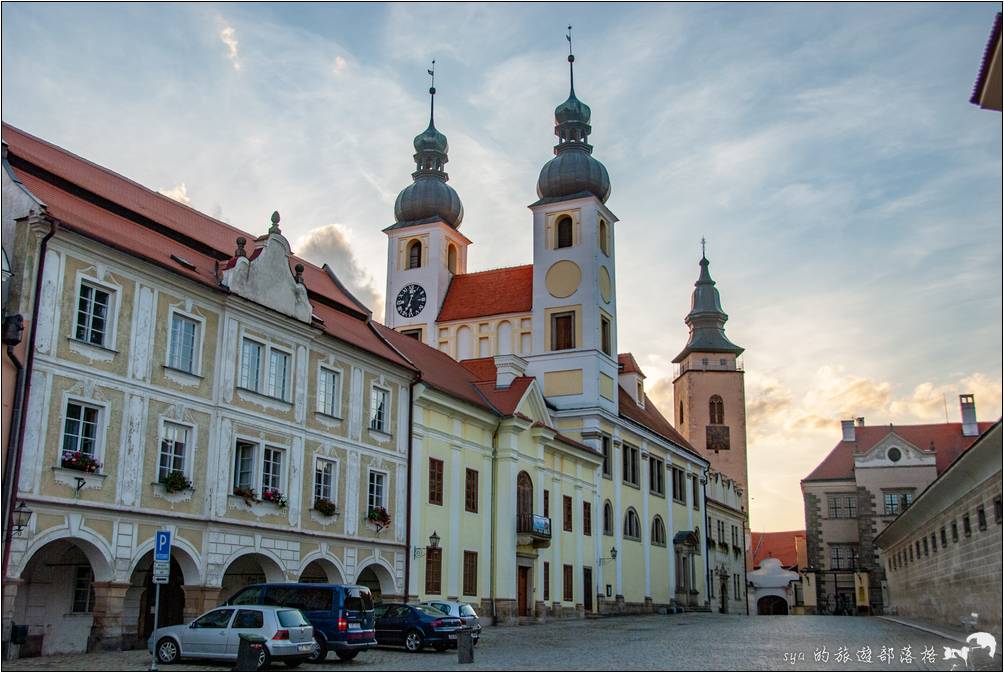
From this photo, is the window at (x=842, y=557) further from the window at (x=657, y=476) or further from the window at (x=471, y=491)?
the window at (x=471, y=491)

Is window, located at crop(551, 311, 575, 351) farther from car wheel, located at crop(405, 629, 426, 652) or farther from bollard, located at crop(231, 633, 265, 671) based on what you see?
bollard, located at crop(231, 633, 265, 671)

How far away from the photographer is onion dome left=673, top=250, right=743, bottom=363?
97.4 m

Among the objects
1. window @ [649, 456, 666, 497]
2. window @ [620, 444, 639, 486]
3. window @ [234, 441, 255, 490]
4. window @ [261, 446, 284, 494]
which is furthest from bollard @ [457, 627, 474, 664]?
window @ [649, 456, 666, 497]

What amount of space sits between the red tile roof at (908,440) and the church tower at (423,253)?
107 ft

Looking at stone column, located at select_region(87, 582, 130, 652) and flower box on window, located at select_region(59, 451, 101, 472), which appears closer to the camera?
flower box on window, located at select_region(59, 451, 101, 472)

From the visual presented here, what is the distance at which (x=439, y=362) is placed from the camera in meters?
45.7

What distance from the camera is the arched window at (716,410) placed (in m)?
94.6

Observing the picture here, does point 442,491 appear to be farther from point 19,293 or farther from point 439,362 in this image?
point 19,293

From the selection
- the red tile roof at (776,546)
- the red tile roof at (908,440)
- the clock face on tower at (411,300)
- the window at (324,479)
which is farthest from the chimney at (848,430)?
the window at (324,479)

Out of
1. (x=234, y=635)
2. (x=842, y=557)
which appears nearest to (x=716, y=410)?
(x=842, y=557)

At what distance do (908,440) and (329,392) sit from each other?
6053 cm

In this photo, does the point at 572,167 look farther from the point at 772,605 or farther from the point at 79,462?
the point at 79,462

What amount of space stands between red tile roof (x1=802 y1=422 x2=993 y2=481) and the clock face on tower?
109ft

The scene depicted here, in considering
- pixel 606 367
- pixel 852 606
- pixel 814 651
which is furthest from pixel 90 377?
pixel 852 606
